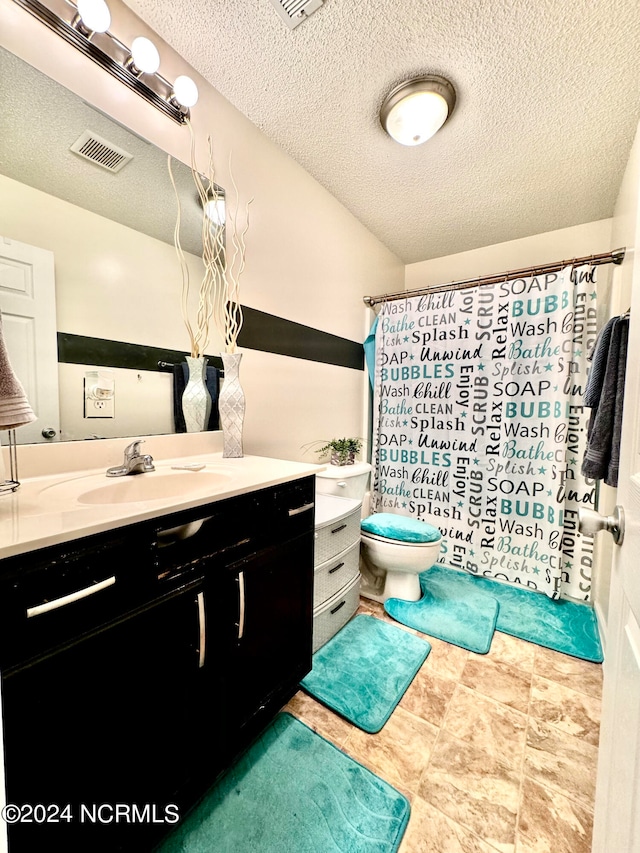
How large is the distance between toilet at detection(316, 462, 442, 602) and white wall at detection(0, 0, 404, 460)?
283 millimetres

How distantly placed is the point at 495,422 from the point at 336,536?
1.27m

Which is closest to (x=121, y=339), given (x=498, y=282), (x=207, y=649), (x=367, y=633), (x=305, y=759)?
(x=207, y=649)

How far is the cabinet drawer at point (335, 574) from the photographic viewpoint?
137 centimetres

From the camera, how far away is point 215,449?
1.40 m

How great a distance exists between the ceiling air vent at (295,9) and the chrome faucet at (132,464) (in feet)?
5.03

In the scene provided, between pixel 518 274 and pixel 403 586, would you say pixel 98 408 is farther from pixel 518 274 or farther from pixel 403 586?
pixel 518 274

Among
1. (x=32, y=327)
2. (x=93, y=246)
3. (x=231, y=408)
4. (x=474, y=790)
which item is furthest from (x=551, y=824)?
(x=93, y=246)

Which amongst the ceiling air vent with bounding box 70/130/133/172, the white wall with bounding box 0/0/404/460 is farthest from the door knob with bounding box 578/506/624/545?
the ceiling air vent with bounding box 70/130/133/172

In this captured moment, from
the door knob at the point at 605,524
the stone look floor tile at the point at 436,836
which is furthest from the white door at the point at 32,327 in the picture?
the stone look floor tile at the point at 436,836

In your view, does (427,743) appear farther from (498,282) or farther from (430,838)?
(498,282)

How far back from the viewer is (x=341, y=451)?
1.98 m

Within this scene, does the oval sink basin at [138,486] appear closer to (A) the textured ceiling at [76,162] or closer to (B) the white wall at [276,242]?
(B) the white wall at [276,242]

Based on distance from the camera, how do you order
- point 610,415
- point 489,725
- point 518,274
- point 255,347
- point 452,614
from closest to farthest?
point 489,725, point 610,415, point 255,347, point 452,614, point 518,274

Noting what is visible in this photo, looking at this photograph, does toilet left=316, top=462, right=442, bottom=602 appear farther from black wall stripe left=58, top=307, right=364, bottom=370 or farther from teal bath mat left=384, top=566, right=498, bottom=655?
black wall stripe left=58, top=307, right=364, bottom=370
